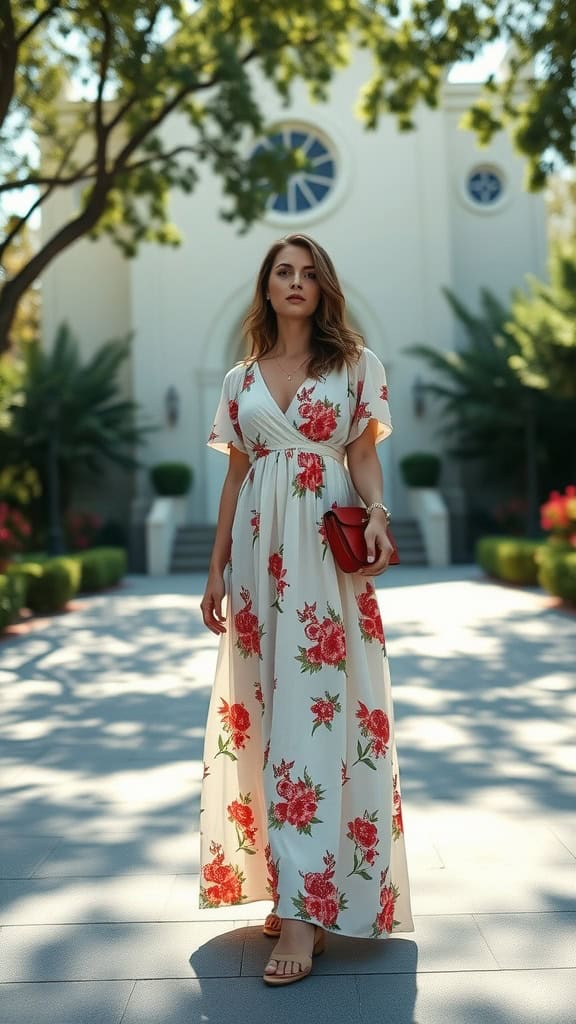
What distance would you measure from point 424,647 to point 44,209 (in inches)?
574

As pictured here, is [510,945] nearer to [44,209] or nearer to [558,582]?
[558,582]

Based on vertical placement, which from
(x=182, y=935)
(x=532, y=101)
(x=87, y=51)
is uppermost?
(x=87, y=51)

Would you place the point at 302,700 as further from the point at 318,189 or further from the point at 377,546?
the point at 318,189

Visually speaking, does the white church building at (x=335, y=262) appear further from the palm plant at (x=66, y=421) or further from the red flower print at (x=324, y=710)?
the red flower print at (x=324, y=710)

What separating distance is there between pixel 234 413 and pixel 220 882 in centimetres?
140

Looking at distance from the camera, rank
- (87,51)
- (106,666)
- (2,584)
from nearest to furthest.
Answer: (106,666)
(2,584)
(87,51)

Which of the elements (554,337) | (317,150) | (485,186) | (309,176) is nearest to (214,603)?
(554,337)

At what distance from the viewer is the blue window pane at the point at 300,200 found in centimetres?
1941

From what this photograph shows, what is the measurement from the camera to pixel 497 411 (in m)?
16.7

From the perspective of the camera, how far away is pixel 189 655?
8.35 metres

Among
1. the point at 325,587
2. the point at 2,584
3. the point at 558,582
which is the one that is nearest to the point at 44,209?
the point at 2,584

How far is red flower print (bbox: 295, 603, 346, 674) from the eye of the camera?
2.83 m

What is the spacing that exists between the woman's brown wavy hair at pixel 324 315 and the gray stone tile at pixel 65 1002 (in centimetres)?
175

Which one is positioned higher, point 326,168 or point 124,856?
point 326,168
